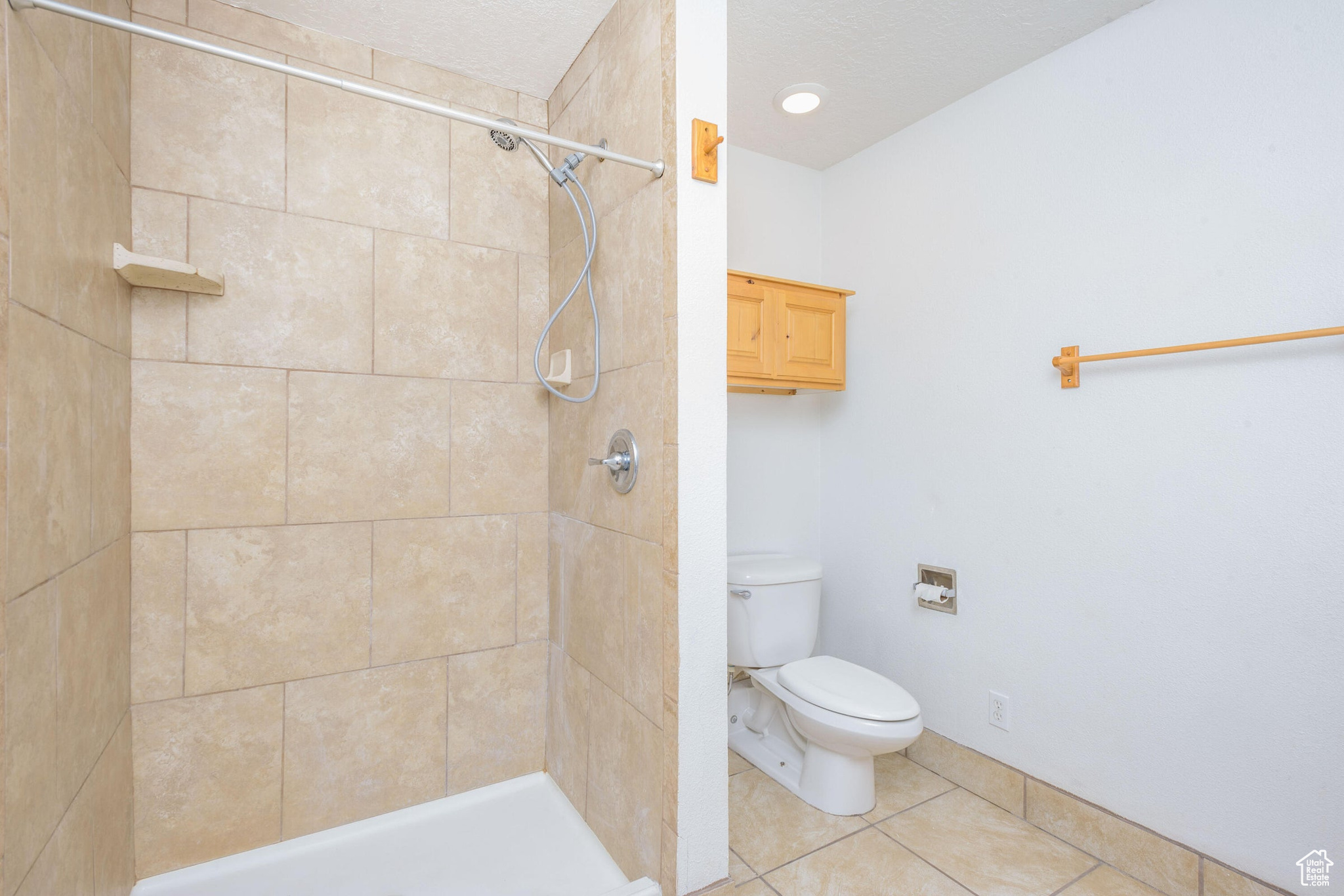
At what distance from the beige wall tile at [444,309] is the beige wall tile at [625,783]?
3.40ft

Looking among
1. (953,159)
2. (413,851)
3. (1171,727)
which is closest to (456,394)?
(413,851)

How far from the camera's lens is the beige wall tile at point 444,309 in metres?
1.77

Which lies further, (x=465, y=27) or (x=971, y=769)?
(x=971, y=769)

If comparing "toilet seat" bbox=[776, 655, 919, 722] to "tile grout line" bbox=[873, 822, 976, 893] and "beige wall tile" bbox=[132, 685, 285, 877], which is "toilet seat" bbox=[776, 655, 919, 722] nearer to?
"tile grout line" bbox=[873, 822, 976, 893]

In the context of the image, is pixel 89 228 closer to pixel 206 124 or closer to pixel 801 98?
pixel 206 124

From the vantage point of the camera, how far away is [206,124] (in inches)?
60.9

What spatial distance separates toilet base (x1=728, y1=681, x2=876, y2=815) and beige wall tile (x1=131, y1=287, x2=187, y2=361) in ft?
6.82

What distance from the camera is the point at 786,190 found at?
2.53 meters

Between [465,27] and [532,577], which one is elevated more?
[465,27]

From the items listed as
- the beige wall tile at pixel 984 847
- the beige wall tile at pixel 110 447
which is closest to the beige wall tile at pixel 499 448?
the beige wall tile at pixel 110 447

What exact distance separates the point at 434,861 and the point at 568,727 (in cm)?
47

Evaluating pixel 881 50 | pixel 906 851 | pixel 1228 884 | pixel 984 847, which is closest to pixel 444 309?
pixel 881 50

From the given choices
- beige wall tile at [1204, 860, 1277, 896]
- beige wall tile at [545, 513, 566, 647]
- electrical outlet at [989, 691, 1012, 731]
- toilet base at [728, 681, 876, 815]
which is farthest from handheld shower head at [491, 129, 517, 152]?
beige wall tile at [1204, 860, 1277, 896]

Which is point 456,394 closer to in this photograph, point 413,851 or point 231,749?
point 231,749
